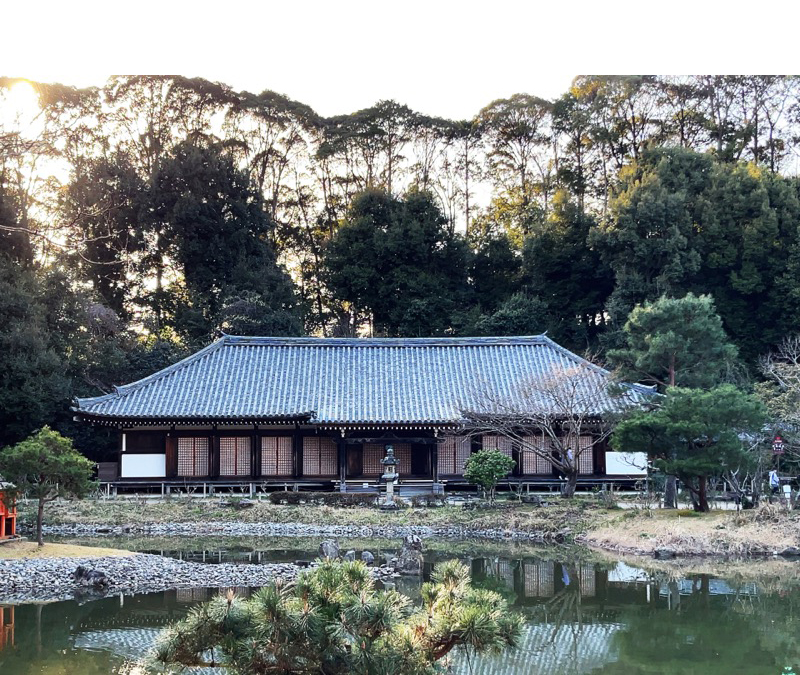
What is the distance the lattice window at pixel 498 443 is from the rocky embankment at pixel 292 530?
22.5 feet

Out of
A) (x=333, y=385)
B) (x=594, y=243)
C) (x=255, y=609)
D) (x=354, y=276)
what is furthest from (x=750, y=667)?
(x=354, y=276)

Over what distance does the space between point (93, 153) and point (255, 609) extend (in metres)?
40.8

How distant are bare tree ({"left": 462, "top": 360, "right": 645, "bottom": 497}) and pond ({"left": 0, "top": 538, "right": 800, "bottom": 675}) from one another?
8.01 metres

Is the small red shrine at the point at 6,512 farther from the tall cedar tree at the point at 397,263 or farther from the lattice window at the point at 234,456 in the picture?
the tall cedar tree at the point at 397,263

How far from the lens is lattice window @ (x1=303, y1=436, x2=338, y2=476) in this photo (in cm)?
3091

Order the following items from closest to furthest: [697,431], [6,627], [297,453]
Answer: [6,627] < [697,431] < [297,453]

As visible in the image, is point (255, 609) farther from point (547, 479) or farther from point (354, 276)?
point (354, 276)

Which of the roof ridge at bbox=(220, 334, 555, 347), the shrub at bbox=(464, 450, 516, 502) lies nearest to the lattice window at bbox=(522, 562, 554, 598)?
the shrub at bbox=(464, 450, 516, 502)

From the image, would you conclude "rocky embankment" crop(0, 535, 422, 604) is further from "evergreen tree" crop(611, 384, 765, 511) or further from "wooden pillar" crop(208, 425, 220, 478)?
"wooden pillar" crop(208, 425, 220, 478)

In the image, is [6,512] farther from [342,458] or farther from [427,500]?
[342,458]

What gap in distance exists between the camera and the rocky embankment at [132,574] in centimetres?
1638

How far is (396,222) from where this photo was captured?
4459 cm

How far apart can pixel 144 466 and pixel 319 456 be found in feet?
18.6

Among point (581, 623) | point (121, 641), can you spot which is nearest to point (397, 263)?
point (581, 623)
